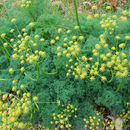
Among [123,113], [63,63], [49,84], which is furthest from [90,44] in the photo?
[123,113]

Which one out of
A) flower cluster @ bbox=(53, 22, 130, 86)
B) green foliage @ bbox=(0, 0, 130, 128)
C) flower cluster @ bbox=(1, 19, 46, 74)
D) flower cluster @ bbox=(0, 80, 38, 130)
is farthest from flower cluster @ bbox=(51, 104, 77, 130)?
flower cluster @ bbox=(1, 19, 46, 74)

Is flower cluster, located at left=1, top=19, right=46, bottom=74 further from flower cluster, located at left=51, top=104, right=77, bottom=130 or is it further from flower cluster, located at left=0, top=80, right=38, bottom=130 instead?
flower cluster, located at left=51, top=104, right=77, bottom=130

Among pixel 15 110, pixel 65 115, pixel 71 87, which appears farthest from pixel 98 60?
pixel 15 110

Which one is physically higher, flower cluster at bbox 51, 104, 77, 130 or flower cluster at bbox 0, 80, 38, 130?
flower cluster at bbox 0, 80, 38, 130

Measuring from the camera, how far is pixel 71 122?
2562 mm

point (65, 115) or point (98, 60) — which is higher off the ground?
point (98, 60)

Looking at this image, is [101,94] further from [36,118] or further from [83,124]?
[36,118]

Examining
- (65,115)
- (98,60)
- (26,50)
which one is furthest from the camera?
(65,115)

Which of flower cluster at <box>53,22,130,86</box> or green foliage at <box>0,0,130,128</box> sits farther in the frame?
green foliage at <box>0,0,130,128</box>

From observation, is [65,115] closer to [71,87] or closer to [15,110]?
[71,87]

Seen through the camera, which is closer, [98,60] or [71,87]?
[98,60]

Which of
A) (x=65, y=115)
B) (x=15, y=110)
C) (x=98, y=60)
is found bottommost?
(x=65, y=115)

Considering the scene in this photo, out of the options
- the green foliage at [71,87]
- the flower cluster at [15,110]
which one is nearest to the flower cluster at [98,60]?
the green foliage at [71,87]

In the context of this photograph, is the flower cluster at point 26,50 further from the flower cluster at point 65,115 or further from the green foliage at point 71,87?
the flower cluster at point 65,115
